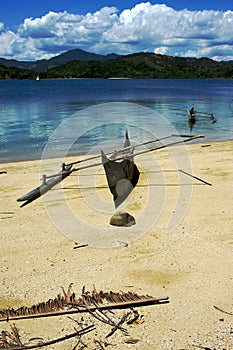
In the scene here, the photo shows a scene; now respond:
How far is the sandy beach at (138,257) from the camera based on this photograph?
15.2ft

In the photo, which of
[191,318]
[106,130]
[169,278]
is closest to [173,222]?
[169,278]

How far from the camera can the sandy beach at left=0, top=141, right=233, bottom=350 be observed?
4.62 metres

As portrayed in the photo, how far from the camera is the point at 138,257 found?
6.39 metres

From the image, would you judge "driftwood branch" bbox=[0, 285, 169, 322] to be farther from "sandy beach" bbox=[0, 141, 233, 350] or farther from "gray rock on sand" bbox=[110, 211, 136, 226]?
"gray rock on sand" bbox=[110, 211, 136, 226]

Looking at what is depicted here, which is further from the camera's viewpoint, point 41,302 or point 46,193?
point 46,193

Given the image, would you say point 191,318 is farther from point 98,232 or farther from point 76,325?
point 98,232

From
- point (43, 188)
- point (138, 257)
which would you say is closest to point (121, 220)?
point (138, 257)

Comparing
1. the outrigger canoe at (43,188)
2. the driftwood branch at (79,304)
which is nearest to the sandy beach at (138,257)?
the driftwood branch at (79,304)

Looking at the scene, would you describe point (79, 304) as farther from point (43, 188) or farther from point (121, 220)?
point (43, 188)

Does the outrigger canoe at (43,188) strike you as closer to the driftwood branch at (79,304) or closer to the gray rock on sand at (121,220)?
the gray rock on sand at (121,220)

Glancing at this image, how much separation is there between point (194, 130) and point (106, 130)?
17.1 feet

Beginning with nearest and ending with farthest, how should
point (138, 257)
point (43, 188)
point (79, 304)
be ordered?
point (79, 304), point (138, 257), point (43, 188)

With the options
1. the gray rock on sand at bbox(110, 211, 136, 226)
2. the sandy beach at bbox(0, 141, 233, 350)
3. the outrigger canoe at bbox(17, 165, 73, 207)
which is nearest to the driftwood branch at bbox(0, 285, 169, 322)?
the sandy beach at bbox(0, 141, 233, 350)

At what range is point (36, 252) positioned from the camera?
6695 millimetres
